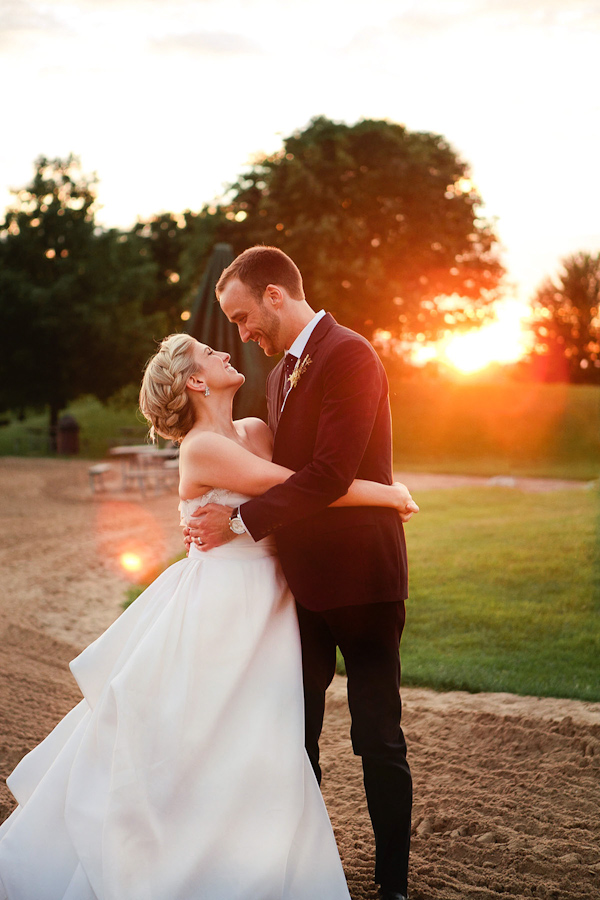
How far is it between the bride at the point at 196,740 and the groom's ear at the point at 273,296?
326 mm

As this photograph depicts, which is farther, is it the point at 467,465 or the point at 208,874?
the point at 467,465

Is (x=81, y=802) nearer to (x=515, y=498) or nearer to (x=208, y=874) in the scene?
(x=208, y=874)

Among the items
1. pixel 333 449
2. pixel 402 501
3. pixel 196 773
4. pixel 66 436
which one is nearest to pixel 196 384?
pixel 333 449

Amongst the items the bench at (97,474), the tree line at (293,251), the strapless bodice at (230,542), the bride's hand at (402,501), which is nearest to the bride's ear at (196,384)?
the strapless bodice at (230,542)

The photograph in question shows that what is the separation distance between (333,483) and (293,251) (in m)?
23.1

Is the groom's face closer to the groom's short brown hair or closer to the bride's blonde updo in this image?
the groom's short brown hair

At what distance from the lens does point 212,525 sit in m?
2.91

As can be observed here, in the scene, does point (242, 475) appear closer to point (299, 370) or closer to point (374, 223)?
point (299, 370)

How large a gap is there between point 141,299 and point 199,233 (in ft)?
11.4

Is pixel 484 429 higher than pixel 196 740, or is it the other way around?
pixel 196 740

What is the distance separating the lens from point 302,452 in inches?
113

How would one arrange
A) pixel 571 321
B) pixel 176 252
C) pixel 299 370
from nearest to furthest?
pixel 299 370
pixel 176 252
pixel 571 321

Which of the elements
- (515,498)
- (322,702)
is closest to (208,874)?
(322,702)

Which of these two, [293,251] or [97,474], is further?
[293,251]
